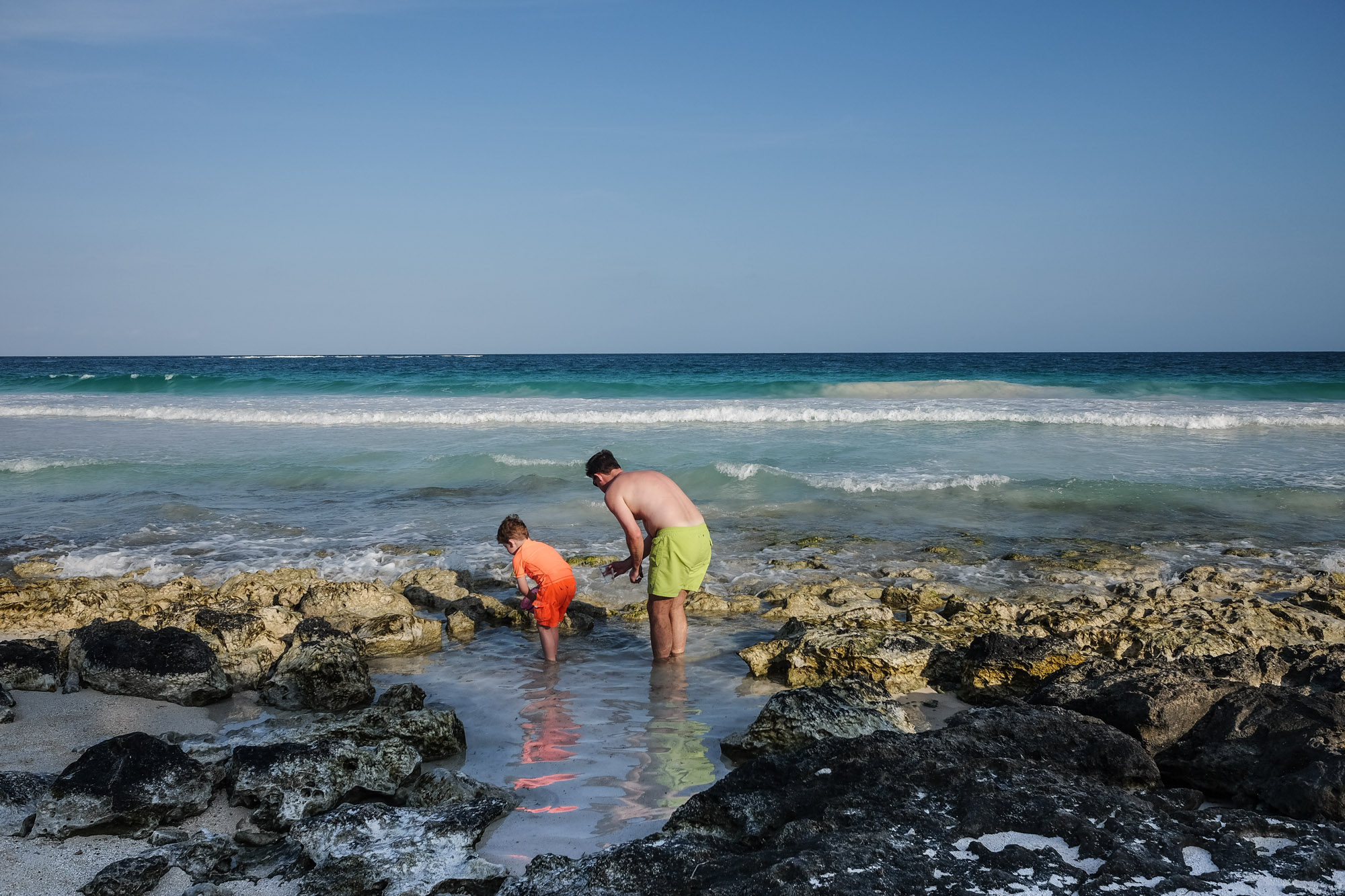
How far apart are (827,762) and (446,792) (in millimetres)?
1717

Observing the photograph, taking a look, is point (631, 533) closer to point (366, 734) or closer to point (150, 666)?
point (366, 734)

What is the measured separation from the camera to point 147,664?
5.16 m

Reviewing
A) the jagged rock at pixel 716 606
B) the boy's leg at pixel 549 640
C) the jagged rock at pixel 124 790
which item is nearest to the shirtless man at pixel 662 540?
the boy's leg at pixel 549 640

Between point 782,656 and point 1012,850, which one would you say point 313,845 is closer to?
point 1012,850

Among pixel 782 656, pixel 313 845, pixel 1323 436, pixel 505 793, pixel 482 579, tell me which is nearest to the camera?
pixel 313 845

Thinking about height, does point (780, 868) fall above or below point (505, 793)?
above

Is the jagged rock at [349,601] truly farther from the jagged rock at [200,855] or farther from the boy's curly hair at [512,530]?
the jagged rock at [200,855]

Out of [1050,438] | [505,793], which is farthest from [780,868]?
[1050,438]

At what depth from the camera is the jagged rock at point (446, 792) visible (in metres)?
3.79

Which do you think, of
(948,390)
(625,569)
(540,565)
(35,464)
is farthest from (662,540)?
(948,390)

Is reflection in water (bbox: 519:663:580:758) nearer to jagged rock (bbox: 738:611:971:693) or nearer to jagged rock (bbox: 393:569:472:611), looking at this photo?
jagged rock (bbox: 738:611:971:693)

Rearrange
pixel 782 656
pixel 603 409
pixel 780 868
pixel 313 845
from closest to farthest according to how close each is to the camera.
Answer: pixel 780 868 → pixel 313 845 → pixel 782 656 → pixel 603 409

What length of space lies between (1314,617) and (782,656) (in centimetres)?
397

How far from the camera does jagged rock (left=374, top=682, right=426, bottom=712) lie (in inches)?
195
